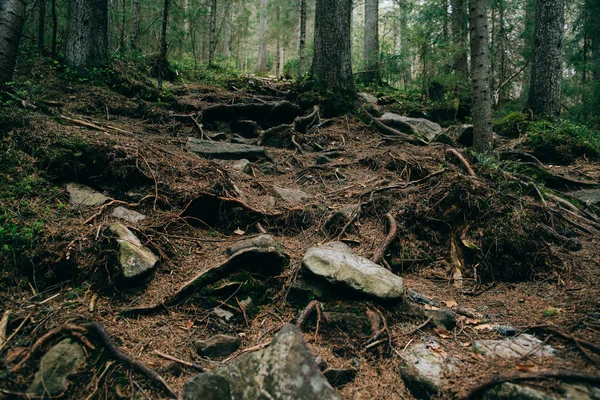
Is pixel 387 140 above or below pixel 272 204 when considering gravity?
above

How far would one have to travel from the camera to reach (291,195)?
4992 millimetres

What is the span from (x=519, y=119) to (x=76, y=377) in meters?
10.0

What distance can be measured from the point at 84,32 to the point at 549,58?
11528mm

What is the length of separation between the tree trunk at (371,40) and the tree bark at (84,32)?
9326 mm

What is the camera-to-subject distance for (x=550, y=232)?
3.96m

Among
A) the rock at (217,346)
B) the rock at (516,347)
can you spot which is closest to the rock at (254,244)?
the rock at (217,346)

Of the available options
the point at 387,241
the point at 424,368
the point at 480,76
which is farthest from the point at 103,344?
the point at 480,76

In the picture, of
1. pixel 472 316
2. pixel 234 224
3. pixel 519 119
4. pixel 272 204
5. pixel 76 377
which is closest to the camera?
pixel 76 377

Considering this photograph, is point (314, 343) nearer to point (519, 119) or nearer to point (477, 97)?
point (477, 97)

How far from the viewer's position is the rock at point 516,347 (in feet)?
7.88

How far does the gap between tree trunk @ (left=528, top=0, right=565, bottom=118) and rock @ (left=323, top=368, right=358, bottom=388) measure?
30.1ft

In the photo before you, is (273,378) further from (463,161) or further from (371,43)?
(371,43)

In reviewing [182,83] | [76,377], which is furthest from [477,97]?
[182,83]

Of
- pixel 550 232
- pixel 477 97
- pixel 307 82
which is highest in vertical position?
pixel 307 82
